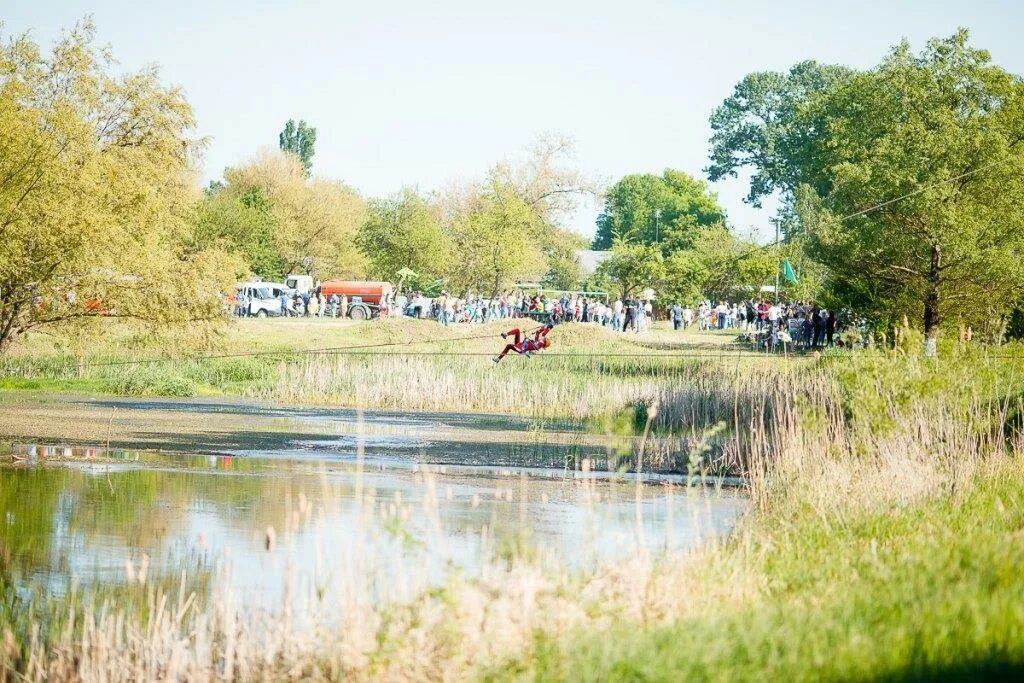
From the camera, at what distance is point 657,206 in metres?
158

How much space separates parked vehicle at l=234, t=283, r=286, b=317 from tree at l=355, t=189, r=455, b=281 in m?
13.8

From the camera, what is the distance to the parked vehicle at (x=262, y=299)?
79.3 metres

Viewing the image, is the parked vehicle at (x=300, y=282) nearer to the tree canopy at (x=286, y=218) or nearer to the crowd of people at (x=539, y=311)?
the tree canopy at (x=286, y=218)

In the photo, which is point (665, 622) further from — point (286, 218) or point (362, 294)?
point (286, 218)

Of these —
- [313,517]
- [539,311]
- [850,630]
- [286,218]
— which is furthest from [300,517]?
[286,218]

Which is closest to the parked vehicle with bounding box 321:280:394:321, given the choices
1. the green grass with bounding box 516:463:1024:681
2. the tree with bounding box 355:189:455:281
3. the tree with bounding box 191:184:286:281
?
the tree with bounding box 191:184:286:281

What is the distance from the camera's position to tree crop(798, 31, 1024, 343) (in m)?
44.4

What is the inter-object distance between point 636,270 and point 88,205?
54.7 metres

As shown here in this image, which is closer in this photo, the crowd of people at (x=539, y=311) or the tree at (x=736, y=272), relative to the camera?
the crowd of people at (x=539, y=311)

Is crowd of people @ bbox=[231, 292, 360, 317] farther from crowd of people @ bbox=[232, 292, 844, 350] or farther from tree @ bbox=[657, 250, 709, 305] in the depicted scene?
tree @ bbox=[657, 250, 709, 305]

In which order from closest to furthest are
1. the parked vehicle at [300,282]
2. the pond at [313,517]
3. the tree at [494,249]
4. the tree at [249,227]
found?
the pond at [313,517]
the tree at [249,227]
the tree at [494,249]
the parked vehicle at [300,282]

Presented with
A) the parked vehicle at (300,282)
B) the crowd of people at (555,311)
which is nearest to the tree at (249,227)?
the parked vehicle at (300,282)

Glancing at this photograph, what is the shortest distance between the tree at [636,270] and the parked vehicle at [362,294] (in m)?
15.3

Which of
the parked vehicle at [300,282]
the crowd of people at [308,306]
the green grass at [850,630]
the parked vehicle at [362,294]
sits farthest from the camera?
the parked vehicle at [300,282]
